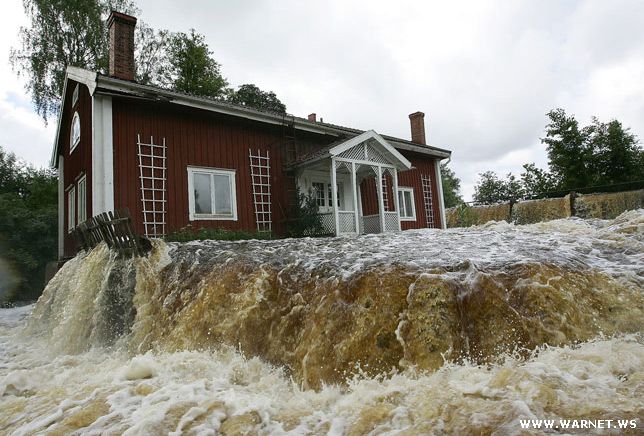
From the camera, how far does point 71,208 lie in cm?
1260

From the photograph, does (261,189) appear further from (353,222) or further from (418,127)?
(418,127)

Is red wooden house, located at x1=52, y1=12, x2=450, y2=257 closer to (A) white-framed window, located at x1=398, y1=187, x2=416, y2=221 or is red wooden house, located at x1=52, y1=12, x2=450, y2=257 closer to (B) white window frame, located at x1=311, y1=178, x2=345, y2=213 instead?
(B) white window frame, located at x1=311, y1=178, x2=345, y2=213

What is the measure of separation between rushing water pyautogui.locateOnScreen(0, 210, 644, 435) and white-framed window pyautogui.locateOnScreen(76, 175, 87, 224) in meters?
Answer: 5.45

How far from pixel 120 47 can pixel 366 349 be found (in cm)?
1015

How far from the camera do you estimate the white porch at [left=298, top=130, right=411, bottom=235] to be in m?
11.4

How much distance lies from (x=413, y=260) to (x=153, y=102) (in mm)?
7734

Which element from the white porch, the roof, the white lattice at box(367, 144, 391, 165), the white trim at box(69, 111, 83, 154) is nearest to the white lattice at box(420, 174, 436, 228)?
the white porch

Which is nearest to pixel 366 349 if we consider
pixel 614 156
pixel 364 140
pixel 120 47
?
pixel 364 140

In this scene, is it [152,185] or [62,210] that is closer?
[152,185]

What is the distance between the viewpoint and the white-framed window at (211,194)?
33.5ft

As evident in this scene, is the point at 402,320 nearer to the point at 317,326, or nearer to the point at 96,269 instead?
the point at 317,326

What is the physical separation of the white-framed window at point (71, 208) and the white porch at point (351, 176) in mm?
6747

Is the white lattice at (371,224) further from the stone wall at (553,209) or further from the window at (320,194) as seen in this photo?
the stone wall at (553,209)

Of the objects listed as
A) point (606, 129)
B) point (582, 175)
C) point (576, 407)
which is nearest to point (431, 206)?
point (582, 175)
